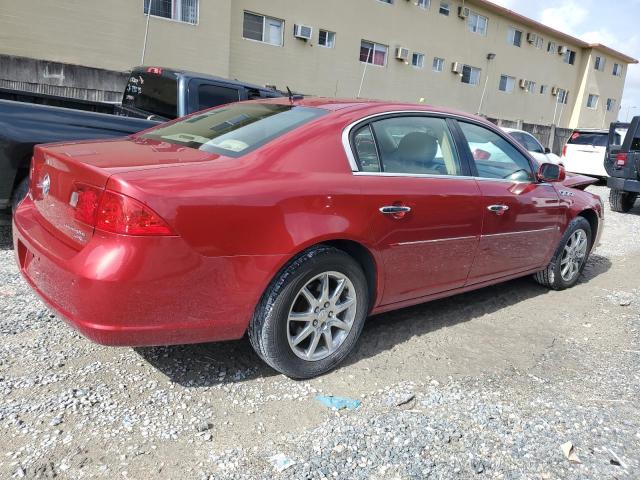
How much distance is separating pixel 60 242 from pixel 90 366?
0.77 m

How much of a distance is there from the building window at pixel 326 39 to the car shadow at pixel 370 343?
46.5 ft

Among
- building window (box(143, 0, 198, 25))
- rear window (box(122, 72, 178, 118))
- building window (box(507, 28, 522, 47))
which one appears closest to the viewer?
rear window (box(122, 72, 178, 118))

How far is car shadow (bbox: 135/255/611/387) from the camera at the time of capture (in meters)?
2.95

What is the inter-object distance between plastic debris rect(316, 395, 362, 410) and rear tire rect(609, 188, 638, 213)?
957 cm

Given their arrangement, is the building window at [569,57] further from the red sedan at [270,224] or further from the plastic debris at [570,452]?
the plastic debris at [570,452]

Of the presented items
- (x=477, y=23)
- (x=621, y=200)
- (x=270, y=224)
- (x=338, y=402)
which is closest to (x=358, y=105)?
(x=270, y=224)

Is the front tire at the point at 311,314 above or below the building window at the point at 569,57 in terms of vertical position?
below

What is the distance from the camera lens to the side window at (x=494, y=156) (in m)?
3.88

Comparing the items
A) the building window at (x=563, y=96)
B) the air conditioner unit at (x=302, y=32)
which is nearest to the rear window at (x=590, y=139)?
the air conditioner unit at (x=302, y=32)

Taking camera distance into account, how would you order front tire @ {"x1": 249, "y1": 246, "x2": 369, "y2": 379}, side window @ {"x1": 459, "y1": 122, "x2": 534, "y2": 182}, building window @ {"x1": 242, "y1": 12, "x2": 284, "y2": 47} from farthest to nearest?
building window @ {"x1": 242, "y1": 12, "x2": 284, "y2": 47}
side window @ {"x1": 459, "y1": 122, "x2": 534, "y2": 182}
front tire @ {"x1": 249, "y1": 246, "x2": 369, "y2": 379}

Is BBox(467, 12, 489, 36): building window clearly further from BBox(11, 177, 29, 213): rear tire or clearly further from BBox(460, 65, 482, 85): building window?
BBox(11, 177, 29, 213): rear tire

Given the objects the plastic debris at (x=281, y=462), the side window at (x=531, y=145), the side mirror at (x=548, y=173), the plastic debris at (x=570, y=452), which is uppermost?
the side window at (x=531, y=145)

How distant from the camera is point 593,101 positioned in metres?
32.4

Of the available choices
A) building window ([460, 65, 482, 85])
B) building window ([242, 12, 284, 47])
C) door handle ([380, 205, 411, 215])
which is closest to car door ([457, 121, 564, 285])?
door handle ([380, 205, 411, 215])
